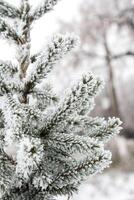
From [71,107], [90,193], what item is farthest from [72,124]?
[90,193]

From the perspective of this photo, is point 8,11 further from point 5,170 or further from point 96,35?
point 96,35

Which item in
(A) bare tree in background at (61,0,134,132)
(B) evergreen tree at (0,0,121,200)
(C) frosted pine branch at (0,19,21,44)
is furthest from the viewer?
(A) bare tree in background at (61,0,134,132)

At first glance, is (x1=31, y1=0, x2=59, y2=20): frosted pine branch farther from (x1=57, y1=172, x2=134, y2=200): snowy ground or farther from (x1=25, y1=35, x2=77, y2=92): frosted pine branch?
(x1=57, y1=172, x2=134, y2=200): snowy ground

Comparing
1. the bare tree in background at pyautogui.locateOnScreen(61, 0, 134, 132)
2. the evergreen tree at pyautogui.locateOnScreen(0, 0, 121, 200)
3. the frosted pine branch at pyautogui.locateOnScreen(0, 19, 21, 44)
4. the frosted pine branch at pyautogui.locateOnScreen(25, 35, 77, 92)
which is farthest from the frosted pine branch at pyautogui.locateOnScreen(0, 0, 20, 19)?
the bare tree in background at pyautogui.locateOnScreen(61, 0, 134, 132)

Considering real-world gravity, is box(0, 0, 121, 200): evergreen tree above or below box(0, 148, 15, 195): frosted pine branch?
above

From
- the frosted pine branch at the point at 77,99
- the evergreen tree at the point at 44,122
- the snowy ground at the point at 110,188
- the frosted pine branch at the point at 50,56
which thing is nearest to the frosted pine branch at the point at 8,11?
the evergreen tree at the point at 44,122

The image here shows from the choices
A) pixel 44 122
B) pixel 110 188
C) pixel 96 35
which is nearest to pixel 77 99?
pixel 44 122

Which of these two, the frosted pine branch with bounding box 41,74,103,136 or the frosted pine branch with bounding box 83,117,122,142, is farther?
the frosted pine branch with bounding box 83,117,122,142
